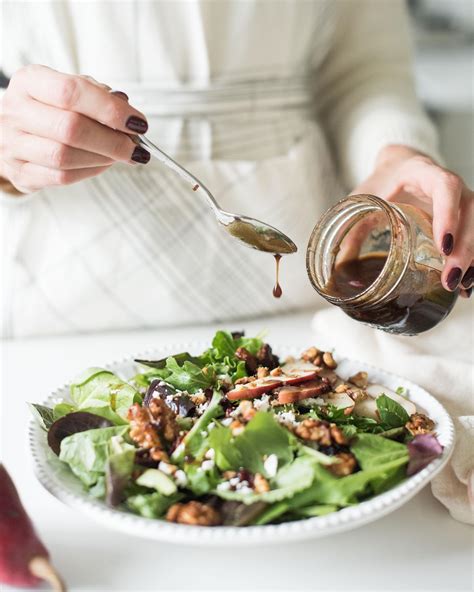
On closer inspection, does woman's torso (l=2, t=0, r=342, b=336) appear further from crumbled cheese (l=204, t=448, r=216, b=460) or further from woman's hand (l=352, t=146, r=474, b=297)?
crumbled cheese (l=204, t=448, r=216, b=460)

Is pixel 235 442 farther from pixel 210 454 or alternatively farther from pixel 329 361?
pixel 329 361

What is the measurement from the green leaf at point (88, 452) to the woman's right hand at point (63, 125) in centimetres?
37

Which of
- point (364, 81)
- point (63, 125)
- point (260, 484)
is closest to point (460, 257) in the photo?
point (260, 484)

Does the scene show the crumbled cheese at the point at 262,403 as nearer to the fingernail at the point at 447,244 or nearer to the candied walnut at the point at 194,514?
the candied walnut at the point at 194,514

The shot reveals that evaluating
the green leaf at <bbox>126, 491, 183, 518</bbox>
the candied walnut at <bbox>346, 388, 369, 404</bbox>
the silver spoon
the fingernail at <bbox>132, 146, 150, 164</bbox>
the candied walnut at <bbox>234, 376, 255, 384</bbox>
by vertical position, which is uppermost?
the fingernail at <bbox>132, 146, 150, 164</bbox>

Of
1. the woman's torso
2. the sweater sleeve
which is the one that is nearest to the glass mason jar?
the woman's torso

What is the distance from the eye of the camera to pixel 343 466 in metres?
0.80

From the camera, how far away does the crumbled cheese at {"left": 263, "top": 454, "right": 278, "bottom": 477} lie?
79 centimetres

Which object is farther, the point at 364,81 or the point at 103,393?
A: the point at 364,81

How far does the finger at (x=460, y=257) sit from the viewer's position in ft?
3.36

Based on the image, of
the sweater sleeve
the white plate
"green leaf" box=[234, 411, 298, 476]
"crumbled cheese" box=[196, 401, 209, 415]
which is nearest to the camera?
the white plate

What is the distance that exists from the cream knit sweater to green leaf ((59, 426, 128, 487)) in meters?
0.69

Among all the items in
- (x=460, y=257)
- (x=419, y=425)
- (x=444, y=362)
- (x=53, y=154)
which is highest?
(x=53, y=154)

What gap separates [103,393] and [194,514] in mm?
308
